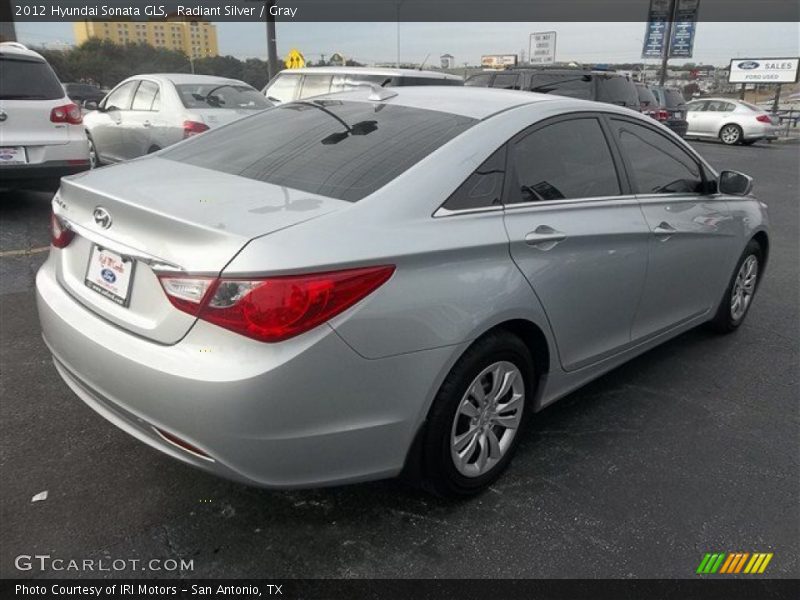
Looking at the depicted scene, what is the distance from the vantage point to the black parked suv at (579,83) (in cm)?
1198

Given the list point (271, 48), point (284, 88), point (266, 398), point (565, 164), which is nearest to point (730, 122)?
point (271, 48)

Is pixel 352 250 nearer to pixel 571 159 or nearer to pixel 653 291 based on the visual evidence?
pixel 571 159

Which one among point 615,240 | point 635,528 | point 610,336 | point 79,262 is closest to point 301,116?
point 79,262

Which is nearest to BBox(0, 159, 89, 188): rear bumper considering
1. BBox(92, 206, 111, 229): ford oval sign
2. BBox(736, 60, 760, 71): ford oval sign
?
BBox(92, 206, 111, 229): ford oval sign

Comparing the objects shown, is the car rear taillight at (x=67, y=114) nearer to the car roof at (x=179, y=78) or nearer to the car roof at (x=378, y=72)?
the car roof at (x=179, y=78)

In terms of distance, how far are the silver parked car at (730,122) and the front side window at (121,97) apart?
1926cm

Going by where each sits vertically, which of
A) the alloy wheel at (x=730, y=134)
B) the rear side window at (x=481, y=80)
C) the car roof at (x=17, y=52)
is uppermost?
the car roof at (x=17, y=52)

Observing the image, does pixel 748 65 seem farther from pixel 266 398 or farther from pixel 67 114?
pixel 266 398

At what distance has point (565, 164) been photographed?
3.03 metres

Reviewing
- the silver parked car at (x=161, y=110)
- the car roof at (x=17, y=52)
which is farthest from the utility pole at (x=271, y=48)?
the car roof at (x=17, y=52)

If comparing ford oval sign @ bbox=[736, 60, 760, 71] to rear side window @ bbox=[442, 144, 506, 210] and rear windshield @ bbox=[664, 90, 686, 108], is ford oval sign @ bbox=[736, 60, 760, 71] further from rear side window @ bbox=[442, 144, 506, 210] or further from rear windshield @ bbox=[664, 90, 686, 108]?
rear side window @ bbox=[442, 144, 506, 210]

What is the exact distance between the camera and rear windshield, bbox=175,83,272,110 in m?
8.26

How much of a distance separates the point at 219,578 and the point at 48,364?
6.82 feet

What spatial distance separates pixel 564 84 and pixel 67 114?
8577mm
